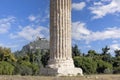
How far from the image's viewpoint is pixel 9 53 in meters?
69.7

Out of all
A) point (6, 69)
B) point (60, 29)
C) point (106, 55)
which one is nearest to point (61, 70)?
point (60, 29)

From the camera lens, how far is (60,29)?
34.3m

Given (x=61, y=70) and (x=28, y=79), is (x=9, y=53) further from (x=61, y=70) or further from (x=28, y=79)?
(x=28, y=79)

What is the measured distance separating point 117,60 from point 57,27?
45934mm

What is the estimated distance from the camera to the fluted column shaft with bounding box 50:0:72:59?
34344 mm

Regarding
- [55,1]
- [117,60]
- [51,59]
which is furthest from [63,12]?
[117,60]

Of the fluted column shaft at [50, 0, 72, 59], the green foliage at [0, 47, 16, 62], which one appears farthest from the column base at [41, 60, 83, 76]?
the green foliage at [0, 47, 16, 62]

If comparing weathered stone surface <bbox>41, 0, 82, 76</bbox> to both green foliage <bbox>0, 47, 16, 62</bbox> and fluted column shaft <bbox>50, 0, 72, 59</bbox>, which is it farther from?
green foliage <bbox>0, 47, 16, 62</bbox>

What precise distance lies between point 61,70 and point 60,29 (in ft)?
15.3

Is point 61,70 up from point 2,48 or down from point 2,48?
down

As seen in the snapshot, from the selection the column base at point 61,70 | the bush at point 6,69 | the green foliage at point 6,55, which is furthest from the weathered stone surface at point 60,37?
the green foliage at point 6,55

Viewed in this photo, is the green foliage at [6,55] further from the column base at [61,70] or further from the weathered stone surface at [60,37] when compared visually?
the column base at [61,70]

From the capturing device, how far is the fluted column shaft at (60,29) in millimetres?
34344

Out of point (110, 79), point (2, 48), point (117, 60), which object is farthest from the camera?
point (117, 60)
